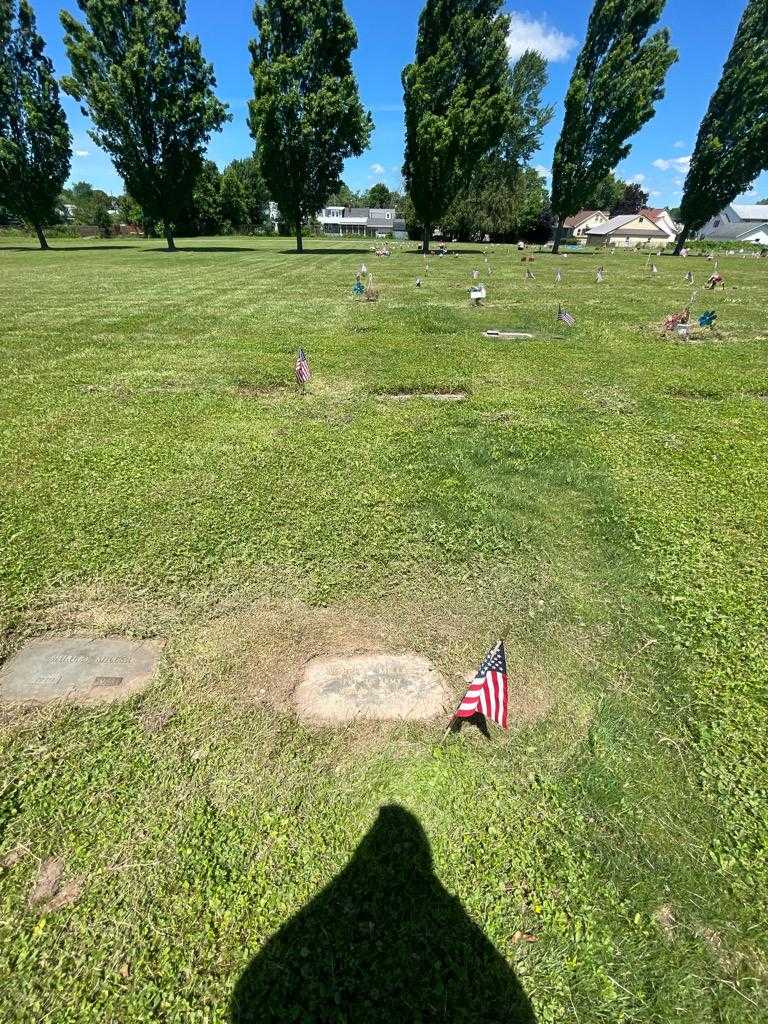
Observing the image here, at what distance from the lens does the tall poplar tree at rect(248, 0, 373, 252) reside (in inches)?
1233

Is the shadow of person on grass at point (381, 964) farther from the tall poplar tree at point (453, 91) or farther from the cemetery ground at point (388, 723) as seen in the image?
the tall poplar tree at point (453, 91)

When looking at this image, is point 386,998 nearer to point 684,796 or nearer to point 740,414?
point 684,796

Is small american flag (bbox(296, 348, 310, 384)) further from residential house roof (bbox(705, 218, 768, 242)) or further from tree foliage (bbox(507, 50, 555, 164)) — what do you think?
residential house roof (bbox(705, 218, 768, 242))

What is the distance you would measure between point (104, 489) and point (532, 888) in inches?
240

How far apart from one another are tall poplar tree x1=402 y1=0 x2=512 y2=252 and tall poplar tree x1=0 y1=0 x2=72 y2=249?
27.2 meters

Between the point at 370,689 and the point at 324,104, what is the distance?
40640 mm

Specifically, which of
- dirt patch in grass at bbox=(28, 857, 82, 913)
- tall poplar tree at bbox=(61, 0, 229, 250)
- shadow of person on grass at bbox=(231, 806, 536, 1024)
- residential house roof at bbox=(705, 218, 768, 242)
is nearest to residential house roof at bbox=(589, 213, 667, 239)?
residential house roof at bbox=(705, 218, 768, 242)

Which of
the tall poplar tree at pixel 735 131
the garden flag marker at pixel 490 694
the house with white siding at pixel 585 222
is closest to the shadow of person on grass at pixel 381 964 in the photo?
the garden flag marker at pixel 490 694

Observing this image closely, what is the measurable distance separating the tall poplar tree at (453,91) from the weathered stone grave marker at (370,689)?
41890mm

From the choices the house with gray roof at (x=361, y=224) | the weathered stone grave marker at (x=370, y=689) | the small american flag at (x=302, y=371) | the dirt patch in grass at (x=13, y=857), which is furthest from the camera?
the house with gray roof at (x=361, y=224)

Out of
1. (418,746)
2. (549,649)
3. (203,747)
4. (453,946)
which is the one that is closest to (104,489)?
(203,747)

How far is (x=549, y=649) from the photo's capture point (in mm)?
4086

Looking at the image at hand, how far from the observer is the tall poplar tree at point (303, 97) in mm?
31328

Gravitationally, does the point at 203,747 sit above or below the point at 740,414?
below
